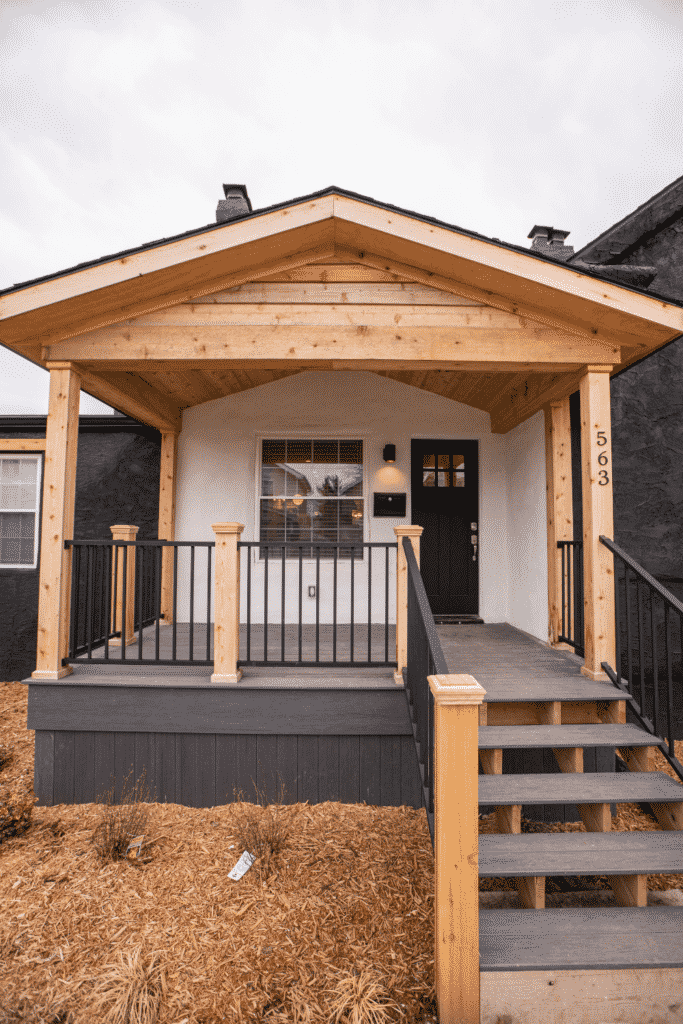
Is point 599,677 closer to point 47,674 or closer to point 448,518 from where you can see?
point 448,518

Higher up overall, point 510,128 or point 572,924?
point 510,128

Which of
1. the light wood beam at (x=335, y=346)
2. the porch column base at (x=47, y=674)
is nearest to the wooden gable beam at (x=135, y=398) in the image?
the light wood beam at (x=335, y=346)

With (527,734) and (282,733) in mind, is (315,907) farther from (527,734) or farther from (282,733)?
(527,734)

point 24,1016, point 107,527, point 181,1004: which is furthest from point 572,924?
point 107,527

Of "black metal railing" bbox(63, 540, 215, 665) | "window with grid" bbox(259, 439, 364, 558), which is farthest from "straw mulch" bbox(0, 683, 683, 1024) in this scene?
"window with grid" bbox(259, 439, 364, 558)

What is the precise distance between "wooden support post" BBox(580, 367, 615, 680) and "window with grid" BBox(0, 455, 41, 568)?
601 cm

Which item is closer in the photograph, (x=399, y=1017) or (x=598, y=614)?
(x=399, y=1017)

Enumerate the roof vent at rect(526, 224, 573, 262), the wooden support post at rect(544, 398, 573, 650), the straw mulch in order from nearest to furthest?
the straw mulch → the wooden support post at rect(544, 398, 573, 650) → the roof vent at rect(526, 224, 573, 262)

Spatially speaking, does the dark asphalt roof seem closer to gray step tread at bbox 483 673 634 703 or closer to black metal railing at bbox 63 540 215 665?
black metal railing at bbox 63 540 215 665

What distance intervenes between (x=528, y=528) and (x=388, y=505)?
153cm

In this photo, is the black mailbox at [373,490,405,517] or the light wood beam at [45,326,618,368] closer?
the light wood beam at [45,326,618,368]

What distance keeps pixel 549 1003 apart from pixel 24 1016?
1.99m

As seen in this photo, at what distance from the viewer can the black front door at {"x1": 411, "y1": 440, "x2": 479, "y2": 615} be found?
19.3 feet

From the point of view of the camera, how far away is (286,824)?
3.29 m
